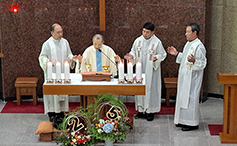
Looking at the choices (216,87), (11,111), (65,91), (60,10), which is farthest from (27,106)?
(216,87)

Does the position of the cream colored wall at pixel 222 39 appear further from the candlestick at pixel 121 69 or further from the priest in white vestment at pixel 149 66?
the candlestick at pixel 121 69

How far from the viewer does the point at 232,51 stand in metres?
9.60

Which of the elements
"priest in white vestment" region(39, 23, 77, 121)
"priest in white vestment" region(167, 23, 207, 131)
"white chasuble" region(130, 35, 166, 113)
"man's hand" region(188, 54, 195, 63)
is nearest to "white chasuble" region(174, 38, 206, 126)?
"priest in white vestment" region(167, 23, 207, 131)

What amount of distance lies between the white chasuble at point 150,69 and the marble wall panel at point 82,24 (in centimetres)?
122

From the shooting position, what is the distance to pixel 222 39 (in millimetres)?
9789

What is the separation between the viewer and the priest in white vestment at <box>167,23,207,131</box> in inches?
304

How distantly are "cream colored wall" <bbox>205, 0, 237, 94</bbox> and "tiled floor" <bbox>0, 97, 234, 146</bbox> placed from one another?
1.20m

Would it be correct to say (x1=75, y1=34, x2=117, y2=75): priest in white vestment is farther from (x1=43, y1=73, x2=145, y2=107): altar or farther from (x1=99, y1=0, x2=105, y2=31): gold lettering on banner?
(x1=43, y1=73, x2=145, y2=107): altar

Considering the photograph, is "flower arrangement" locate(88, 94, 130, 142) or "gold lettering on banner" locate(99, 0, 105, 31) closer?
"flower arrangement" locate(88, 94, 130, 142)

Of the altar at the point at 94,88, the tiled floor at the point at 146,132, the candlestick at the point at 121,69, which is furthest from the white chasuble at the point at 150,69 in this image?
the altar at the point at 94,88

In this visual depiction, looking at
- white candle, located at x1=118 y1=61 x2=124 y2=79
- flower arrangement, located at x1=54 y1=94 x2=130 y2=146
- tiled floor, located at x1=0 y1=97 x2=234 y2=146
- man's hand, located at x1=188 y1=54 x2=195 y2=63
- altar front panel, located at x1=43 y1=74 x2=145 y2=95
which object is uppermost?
man's hand, located at x1=188 y1=54 x2=195 y2=63

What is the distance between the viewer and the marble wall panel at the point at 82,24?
31.0 feet

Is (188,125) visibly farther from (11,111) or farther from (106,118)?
(11,111)

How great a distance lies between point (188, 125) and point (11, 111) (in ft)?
11.2
